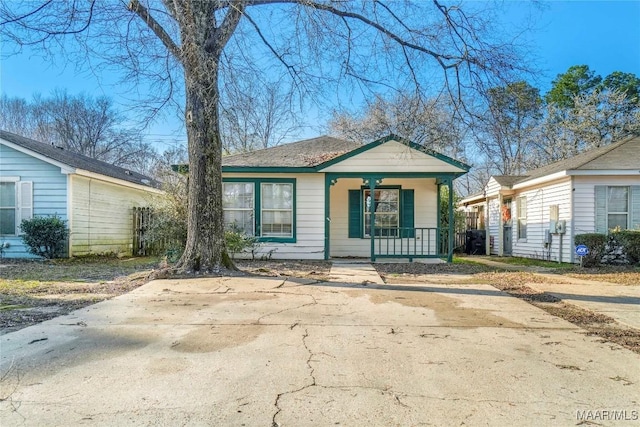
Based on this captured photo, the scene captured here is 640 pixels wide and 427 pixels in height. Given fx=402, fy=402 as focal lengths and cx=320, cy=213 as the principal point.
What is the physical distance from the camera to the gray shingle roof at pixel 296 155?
476 inches

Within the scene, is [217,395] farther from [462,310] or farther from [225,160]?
[225,160]

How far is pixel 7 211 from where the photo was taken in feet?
40.3

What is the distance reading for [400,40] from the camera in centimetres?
750

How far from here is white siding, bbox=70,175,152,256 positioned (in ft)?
41.5

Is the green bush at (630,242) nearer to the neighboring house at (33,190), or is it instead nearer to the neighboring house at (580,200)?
the neighboring house at (580,200)

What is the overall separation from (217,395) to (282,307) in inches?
106

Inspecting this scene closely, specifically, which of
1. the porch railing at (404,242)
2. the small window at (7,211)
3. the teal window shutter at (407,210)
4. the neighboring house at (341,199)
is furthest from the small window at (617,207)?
the small window at (7,211)

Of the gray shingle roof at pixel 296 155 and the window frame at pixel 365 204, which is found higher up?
the gray shingle roof at pixel 296 155

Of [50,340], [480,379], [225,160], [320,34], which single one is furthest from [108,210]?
[480,379]

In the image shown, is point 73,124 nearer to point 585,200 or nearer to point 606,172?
point 585,200

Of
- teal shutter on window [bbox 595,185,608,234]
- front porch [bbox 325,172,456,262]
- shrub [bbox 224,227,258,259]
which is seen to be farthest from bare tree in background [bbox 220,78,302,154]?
teal shutter on window [bbox 595,185,608,234]

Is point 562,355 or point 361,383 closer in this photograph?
point 361,383

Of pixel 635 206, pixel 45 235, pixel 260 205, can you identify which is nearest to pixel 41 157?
pixel 45 235

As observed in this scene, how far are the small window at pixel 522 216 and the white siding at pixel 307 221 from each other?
8.13 m
